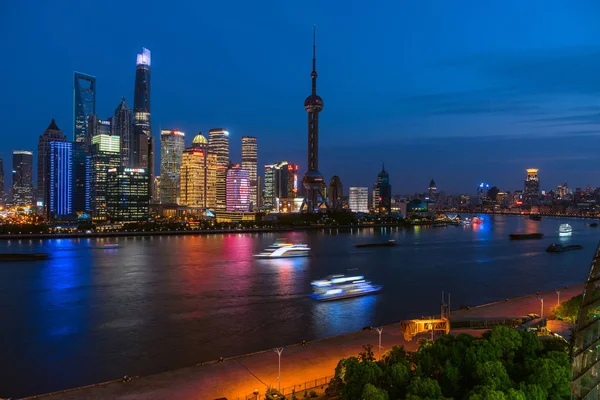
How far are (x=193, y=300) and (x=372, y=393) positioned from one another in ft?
69.9

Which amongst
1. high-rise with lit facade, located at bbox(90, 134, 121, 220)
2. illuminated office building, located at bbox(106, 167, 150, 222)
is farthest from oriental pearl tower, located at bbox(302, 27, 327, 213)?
high-rise with lit facade, located at bbox(90, 134, 121, 220)

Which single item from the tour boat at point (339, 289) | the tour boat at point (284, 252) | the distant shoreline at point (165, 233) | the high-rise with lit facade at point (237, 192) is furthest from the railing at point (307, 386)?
the high-rise with lit facade at point (237, 192)

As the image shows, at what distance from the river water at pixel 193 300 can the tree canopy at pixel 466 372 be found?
29.2 ft

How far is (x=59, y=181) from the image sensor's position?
553ft

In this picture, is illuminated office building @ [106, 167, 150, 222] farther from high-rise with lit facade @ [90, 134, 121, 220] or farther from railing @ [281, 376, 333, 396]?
railing @ [281, 376, 333, 396]

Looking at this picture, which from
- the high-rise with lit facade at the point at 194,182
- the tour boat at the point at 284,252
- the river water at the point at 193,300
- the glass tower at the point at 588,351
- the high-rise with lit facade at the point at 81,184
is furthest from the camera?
the high-rise with lit facade at the point at 194,182

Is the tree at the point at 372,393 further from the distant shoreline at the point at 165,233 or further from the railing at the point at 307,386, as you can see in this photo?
the distant shoreline at the point at 165,233

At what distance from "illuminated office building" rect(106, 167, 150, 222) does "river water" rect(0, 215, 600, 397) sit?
5581 centimetres

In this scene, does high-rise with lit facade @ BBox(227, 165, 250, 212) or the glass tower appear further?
high-rise with lit facade @ BBox(227, 165, 250, 212)

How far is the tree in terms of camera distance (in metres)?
10.3

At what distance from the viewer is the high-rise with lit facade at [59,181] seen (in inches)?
6634

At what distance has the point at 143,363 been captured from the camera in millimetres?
18047

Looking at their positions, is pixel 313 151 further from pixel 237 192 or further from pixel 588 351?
pixel 588 351

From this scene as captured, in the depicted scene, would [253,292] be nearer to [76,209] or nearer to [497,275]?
[497,275]
